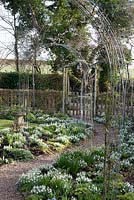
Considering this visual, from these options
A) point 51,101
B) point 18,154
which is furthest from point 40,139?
point 51,101

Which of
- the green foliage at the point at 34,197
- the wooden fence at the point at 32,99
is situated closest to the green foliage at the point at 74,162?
the green foliage at the point at 34,197

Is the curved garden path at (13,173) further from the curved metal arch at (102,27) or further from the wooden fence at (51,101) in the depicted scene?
the wooden fence at (51,101)

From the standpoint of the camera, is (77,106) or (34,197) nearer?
(34,197)

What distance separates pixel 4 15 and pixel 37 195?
20627mm

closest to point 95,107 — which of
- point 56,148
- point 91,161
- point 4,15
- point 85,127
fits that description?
point 85,127

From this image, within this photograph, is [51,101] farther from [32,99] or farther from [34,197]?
[34,197]

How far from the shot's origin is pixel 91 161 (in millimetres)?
7645

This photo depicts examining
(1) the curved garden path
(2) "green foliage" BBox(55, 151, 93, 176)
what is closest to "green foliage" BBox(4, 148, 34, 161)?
(1) the curved garden path

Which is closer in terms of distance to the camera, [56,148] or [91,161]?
[91,161]

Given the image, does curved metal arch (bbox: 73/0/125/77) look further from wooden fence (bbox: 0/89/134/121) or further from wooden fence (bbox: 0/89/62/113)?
wooden fence (bbox: 0/89/62/113)

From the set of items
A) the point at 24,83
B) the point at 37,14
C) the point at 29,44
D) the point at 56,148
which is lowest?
the point at 56,148

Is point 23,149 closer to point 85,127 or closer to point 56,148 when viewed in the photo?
point 56,148

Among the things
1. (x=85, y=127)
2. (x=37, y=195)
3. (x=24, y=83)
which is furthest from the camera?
(x=24, y=83)

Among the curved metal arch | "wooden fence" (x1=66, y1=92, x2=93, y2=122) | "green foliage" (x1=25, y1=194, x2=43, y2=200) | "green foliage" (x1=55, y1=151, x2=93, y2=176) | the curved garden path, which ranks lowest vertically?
the curved garden path
